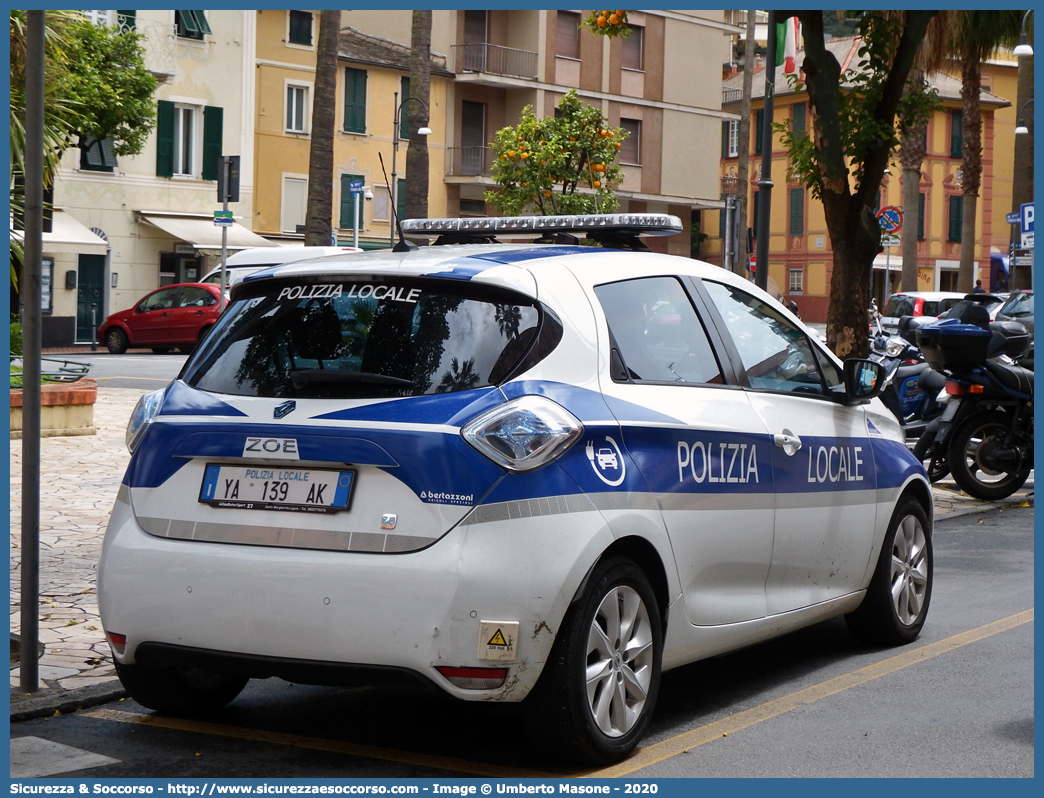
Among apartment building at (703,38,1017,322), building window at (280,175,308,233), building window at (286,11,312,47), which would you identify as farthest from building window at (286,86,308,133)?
apartment building at (703,38,1017,322)

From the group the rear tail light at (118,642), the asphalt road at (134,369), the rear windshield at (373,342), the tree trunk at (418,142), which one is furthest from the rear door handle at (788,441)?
the tree trunk at (418,142)

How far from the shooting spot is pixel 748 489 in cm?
540

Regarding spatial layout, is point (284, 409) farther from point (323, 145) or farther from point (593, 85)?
point (593, 85)

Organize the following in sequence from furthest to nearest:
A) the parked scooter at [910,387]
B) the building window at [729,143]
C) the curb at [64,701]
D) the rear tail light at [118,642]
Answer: the building window at [729,143], the parked scooter at [910,387], the curb at [64,701], the rear tail light at [118,642]

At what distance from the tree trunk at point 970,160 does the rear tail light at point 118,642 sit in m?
39.1

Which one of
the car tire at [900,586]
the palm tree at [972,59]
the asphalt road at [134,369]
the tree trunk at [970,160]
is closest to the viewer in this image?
the car tire at [900,586]

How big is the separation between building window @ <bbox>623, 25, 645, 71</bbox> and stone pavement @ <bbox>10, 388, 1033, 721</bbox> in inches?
1553

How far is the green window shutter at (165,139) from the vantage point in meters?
42.0

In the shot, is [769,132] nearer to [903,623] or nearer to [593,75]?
[903,623]

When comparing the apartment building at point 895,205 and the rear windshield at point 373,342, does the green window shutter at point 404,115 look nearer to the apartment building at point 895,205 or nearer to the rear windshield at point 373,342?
the apartment building at point 895,205

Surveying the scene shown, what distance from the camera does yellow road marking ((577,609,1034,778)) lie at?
477 centimetres

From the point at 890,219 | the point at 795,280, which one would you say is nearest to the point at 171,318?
the point at 890,219

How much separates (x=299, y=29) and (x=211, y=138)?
18.2 ft

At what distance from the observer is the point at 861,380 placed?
20.7 ft
